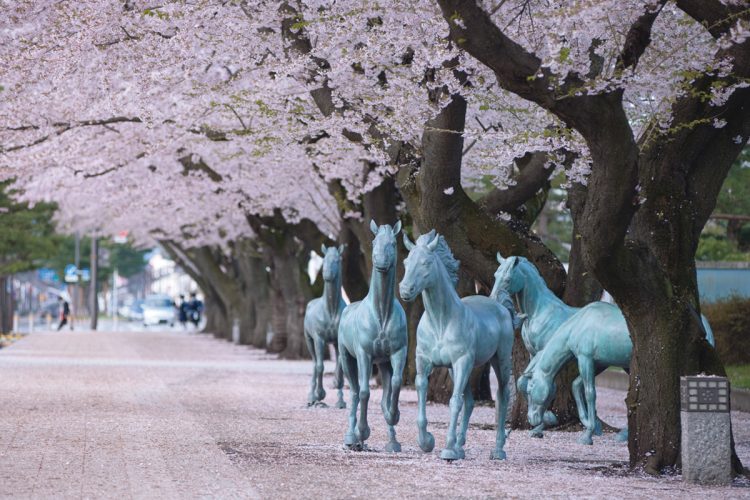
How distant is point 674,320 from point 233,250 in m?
41.1

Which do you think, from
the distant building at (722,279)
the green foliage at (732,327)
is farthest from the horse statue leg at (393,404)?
the distant building at (722,279)

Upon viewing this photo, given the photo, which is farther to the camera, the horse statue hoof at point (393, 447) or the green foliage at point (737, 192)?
the green foliage at point (737, 192)

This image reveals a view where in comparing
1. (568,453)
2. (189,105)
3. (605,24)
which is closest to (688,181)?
(605,24)

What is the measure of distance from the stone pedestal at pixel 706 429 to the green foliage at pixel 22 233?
36.6 m

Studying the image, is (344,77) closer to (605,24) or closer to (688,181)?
(605,24)

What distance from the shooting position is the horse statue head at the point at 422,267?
1319cm

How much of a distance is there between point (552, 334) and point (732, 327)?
1153 centimetres

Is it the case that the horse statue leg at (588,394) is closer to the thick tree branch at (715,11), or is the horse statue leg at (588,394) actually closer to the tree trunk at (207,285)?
the thick tree branch at (715,11)

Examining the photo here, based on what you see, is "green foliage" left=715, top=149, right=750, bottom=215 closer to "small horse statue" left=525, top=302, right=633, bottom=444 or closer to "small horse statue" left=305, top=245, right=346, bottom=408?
"small horse statue" left=305, top=245, right=346, bottom=408

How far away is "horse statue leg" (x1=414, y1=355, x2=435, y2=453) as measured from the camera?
13.4 meters

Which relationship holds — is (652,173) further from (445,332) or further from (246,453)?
(246,453)

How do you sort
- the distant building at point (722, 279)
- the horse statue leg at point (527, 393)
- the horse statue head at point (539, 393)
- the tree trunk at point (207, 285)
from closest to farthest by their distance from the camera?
the horse statue head at point (539, 393) → the horse statue leg at point (527, 393) → the distant building at point (722, 279) → the tree trunk at point (207, 285)

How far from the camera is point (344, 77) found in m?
20.1

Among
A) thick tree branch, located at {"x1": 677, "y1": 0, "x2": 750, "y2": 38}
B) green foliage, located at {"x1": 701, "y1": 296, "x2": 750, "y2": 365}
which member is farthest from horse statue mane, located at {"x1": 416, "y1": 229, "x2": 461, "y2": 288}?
green foliage, located at {"x1": 701, "y1": 296, "x2": 750, "y2": 365}
